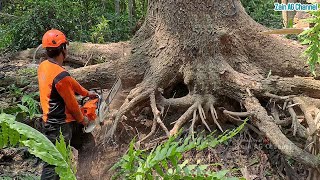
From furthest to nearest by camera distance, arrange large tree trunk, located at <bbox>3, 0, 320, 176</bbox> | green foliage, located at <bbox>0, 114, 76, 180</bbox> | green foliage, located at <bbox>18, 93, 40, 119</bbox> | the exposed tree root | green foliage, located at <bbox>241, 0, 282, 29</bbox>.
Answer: green foliage, located at <bbox>241, 0, 282, 29</bbox>
green foliage, located at <bbox>18, 93, 40, 119</bbox>
large tree trunk, located at <bbox>3, 0, 320, 176</bbox>
the exposed tree root
green foliage, located at <bbox>0, 114, 76, 180</bbox>

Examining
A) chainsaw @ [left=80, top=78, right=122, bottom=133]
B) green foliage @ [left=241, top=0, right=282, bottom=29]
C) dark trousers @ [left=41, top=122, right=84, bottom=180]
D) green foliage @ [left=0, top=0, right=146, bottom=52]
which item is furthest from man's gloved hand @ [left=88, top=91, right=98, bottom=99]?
green foliage @ [left=241, top=0, right=282, bottom=29]

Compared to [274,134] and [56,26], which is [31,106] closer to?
[274,134]

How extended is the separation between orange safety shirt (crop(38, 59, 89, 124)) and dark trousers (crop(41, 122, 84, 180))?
0.22ft

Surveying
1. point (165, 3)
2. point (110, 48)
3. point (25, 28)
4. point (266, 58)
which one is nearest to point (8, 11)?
point (25, 28)

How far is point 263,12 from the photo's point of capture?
1181cm

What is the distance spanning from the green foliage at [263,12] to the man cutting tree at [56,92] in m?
7.73

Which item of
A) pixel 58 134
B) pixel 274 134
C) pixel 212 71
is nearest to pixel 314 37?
pixel 274 134

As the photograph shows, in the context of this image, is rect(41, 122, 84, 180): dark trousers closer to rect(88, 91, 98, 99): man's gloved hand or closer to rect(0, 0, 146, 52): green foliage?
rect(88, 91, 98, 99): man's gloved hand

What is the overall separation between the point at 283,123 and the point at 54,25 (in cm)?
581

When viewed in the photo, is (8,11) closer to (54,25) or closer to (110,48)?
(54,25)

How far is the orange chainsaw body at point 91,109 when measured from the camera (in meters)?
4.66

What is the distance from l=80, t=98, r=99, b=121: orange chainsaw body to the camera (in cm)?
466

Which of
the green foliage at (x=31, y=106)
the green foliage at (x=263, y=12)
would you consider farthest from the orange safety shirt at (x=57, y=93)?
the green foliage at (x=263, y=12)

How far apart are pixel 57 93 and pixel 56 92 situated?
2cm
